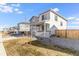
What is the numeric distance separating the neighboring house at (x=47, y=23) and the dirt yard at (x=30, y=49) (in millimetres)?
144

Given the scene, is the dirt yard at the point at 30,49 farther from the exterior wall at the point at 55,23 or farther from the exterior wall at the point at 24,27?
the exterior wall at the point at 55,23

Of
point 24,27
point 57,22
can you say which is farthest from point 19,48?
point 57,22

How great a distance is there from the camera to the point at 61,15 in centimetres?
236

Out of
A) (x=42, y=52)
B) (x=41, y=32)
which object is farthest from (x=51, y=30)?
(x=42, y=52)

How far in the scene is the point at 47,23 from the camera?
2.38 meters

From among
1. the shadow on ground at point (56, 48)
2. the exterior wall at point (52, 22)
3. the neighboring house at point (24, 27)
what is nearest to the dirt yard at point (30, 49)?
the shadow on ground at point (56, 48)

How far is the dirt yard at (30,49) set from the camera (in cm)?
235

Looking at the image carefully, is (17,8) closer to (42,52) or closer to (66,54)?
(42,52)

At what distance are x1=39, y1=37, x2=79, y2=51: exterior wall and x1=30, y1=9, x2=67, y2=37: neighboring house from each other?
0.07 m

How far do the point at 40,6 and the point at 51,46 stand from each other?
0.52m

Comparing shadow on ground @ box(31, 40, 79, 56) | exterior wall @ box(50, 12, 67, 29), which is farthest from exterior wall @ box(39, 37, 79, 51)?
exterior wall @ box(50, 12, 67, 29)

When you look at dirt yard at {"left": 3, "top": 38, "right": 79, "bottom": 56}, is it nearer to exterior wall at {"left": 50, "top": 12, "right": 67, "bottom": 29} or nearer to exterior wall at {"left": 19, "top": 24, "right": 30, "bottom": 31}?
exterior wall at {"left": 19, "top": 24, "right": 30, "bottom": 31}

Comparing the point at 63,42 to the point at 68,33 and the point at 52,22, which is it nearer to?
the point at 68,33

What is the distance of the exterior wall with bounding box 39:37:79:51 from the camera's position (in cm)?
234
